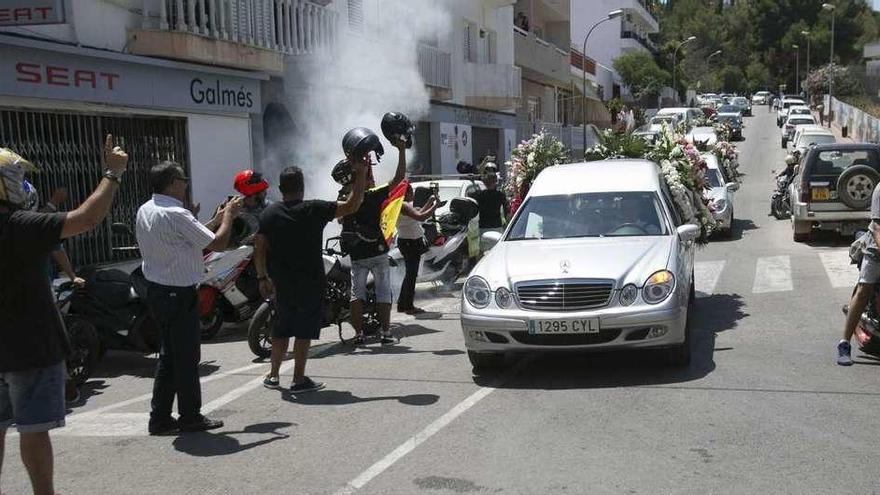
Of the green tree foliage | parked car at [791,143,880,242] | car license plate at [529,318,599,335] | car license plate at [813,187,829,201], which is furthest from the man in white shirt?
the green tree foliage

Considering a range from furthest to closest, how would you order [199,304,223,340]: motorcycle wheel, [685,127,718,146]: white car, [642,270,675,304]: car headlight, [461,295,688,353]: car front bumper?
1. [685,127,718,146]: white car
2. [199,304,223,340]: motorcycle wheel
3. [642,270,675,304]: car headlight
4. [461,295,688,353]: car front bumper

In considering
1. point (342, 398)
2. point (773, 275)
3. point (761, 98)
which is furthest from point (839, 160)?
point (761, 98)

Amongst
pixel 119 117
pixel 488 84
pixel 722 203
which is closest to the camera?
pixel 119 117

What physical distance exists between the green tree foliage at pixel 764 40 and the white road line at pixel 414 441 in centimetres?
7714

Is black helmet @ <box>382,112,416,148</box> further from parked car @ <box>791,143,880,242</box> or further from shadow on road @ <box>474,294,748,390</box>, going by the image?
parked car @ <box>791,143,880,242</box>

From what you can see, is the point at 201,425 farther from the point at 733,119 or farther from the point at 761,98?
the point at 761,98

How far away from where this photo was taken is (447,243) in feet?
40.4

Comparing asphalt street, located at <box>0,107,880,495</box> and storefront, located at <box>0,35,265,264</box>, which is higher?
storefront, located at <box>0,35,265,264</box>

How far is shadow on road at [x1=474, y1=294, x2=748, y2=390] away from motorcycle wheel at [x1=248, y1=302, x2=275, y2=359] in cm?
222

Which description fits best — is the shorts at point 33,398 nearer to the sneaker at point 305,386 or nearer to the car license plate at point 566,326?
the sneaker at point 305,386

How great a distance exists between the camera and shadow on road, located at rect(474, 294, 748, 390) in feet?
22.1

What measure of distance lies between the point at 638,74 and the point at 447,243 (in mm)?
56594

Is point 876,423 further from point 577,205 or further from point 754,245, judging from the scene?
point 754,245

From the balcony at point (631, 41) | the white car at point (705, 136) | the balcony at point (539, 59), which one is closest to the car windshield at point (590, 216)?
the white car at point (705, 136)
